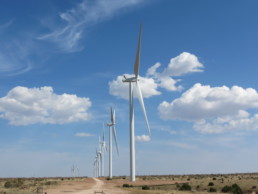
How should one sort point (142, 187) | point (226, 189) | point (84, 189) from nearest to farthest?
point (226, 189), point (84, 189), point (142, 187)

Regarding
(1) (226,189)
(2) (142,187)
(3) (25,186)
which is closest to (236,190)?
(1) (226,189)

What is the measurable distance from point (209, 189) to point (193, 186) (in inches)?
290

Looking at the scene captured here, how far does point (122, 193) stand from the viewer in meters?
50.8

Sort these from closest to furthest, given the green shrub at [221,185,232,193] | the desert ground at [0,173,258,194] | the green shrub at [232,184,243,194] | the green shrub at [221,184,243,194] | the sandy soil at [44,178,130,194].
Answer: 1. the sandy soil at [44,178,130,194]
2. the desert ground at [0,173,258,194]
3. the green shrub at [232,184,243,194]
4. the green shrub at [221,184,243,194]
5. the green shrub at [221,185,232,193]

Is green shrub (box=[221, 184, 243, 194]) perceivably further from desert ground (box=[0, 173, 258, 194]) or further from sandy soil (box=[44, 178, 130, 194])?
sandy soil (box=[44, 178, 130, 194])

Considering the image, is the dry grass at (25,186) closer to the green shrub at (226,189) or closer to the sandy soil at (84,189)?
the sandy soil at (84,189)

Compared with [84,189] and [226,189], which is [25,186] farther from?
[226,189]

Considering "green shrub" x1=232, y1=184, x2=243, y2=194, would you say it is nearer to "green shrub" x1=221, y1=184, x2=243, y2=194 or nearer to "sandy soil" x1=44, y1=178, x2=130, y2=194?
"green shrub" x1=221, y1=184, x2=243, y2=194

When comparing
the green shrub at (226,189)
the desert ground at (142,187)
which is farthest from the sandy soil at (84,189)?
the green shrub at (226,189)

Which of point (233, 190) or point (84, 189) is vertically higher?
point (84, 189)

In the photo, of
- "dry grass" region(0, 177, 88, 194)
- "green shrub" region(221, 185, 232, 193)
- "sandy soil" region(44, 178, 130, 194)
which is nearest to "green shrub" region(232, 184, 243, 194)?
"green shrub" region(221, 185, 232, 193)

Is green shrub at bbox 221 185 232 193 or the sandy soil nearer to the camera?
the sandy soil

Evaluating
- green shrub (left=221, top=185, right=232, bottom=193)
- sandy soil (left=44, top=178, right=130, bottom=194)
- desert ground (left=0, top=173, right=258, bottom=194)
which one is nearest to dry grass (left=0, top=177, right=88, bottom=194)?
desert ground (left=0, top=173, right=258, bottom=194)

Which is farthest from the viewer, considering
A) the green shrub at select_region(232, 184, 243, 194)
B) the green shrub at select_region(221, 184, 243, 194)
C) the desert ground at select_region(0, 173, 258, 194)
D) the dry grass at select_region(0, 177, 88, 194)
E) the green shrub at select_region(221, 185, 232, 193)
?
the green shrub at select_region(221, 185, 232, 193)
